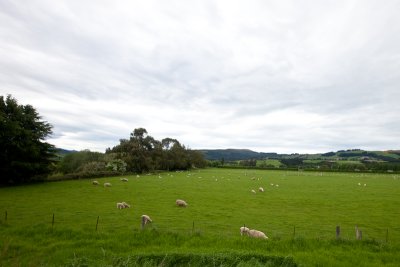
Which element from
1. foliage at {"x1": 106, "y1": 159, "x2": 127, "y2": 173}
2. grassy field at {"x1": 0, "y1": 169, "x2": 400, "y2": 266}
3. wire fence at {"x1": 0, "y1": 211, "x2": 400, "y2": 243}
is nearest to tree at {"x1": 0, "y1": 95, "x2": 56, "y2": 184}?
grassy field at {"x1": 0, "y1": 169, "x2": 400, "y2": 266}

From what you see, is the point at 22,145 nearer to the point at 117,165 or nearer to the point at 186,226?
the point at 117,165

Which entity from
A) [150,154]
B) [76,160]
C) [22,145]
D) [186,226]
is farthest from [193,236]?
[150,154]

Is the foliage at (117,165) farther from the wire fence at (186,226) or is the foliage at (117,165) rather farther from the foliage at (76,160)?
the wire fence at (186,226)

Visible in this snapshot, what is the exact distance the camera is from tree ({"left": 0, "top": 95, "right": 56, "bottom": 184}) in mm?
44438

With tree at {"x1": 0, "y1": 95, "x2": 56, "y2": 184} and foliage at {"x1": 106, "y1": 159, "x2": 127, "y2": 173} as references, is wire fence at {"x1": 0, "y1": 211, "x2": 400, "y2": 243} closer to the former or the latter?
tree at {"x1": 0, "y1": 95, "x2": 56, "y2": 184}

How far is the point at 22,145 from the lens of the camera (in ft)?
149

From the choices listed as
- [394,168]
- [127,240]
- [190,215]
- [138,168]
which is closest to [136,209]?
[190,215]

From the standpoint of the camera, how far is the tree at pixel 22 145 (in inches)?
1750

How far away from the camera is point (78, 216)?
22328 mm

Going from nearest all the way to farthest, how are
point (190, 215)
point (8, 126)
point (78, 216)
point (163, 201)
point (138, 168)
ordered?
point (78, 216)
point (190, 215)
point (163, 201)
point (8, 126)
point (138, 168)

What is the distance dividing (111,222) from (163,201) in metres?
11.3

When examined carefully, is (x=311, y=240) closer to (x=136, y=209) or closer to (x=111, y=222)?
(x=111, y=222)

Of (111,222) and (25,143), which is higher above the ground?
(25,143)

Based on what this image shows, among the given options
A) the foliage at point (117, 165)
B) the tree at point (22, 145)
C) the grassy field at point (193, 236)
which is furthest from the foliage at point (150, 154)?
the grassy field at point (193, 236)
